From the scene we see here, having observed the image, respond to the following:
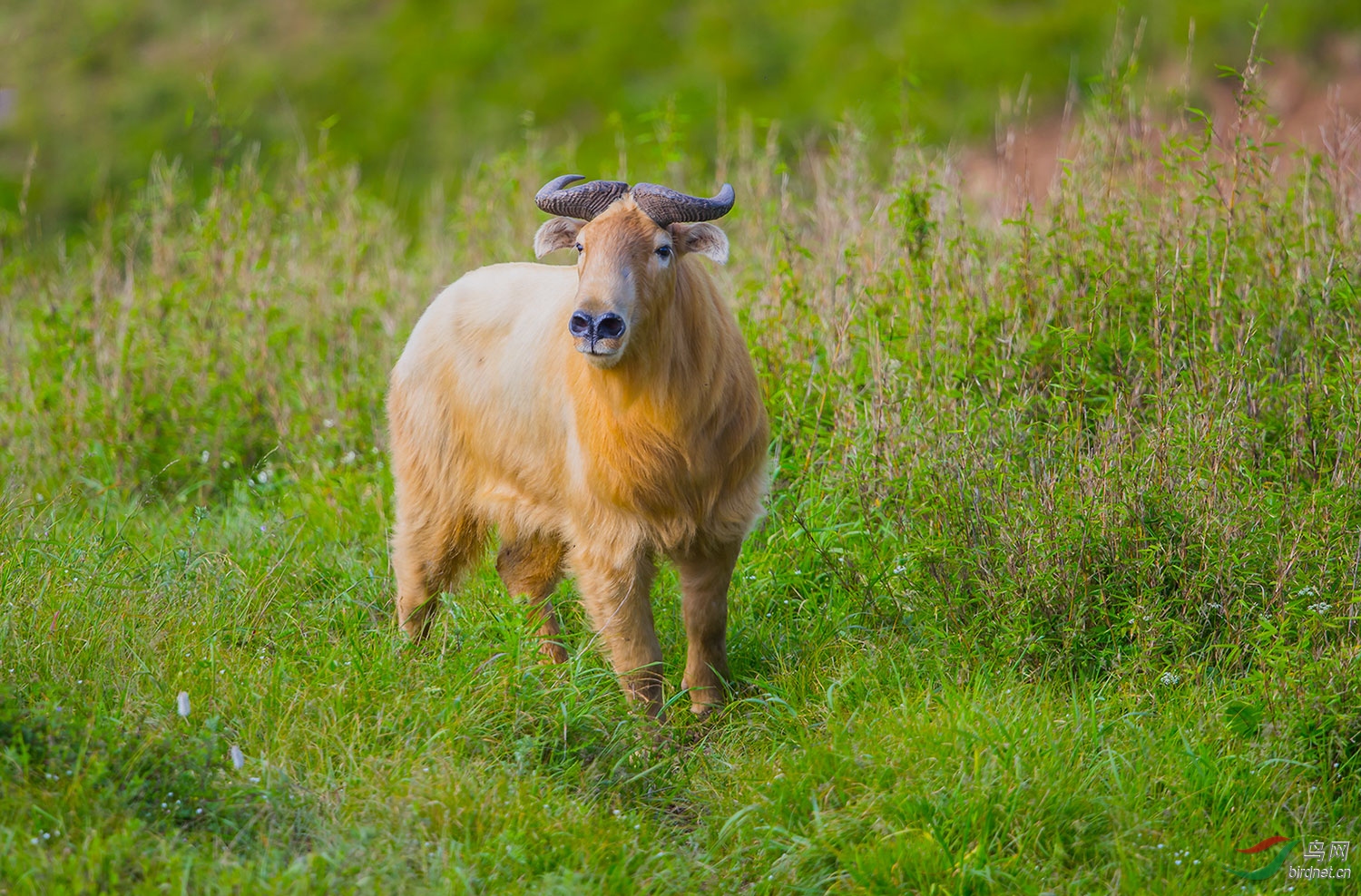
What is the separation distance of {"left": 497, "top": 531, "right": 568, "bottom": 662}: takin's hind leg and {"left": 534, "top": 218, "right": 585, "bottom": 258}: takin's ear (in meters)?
1.22

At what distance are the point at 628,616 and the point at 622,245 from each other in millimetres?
1402

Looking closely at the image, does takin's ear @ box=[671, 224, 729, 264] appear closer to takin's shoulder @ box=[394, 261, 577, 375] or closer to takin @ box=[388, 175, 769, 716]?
takin @ box=[388, 175, 769, 716]

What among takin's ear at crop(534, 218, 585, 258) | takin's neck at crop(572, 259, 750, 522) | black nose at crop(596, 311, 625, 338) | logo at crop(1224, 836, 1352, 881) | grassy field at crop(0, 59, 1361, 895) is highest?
takin's ear at crop(534, 218, 585, 258)

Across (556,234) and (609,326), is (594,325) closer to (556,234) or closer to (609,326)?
(609,326)

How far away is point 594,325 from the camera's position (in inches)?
161

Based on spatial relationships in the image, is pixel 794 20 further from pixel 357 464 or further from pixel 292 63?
pixel 357 464

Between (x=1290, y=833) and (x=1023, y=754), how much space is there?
31.6 inches

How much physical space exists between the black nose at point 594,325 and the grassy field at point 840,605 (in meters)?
1.14

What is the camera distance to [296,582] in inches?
207

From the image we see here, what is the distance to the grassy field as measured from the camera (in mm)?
3516

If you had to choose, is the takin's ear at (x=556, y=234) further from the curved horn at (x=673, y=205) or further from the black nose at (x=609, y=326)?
the black nose at (x=609, y=326)

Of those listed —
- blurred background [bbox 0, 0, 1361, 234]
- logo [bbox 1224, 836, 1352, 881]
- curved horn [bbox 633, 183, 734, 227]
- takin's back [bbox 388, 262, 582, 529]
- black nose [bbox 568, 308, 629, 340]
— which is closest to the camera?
logo [bbox 1224, 836, 1352, 881]

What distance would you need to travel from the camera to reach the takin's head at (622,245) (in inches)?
163

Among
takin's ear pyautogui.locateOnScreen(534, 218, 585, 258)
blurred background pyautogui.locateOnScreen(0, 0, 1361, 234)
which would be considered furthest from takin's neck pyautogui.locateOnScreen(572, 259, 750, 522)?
blurred background pyautogui.locateOnScreen(0, 0, 1361, 234)
